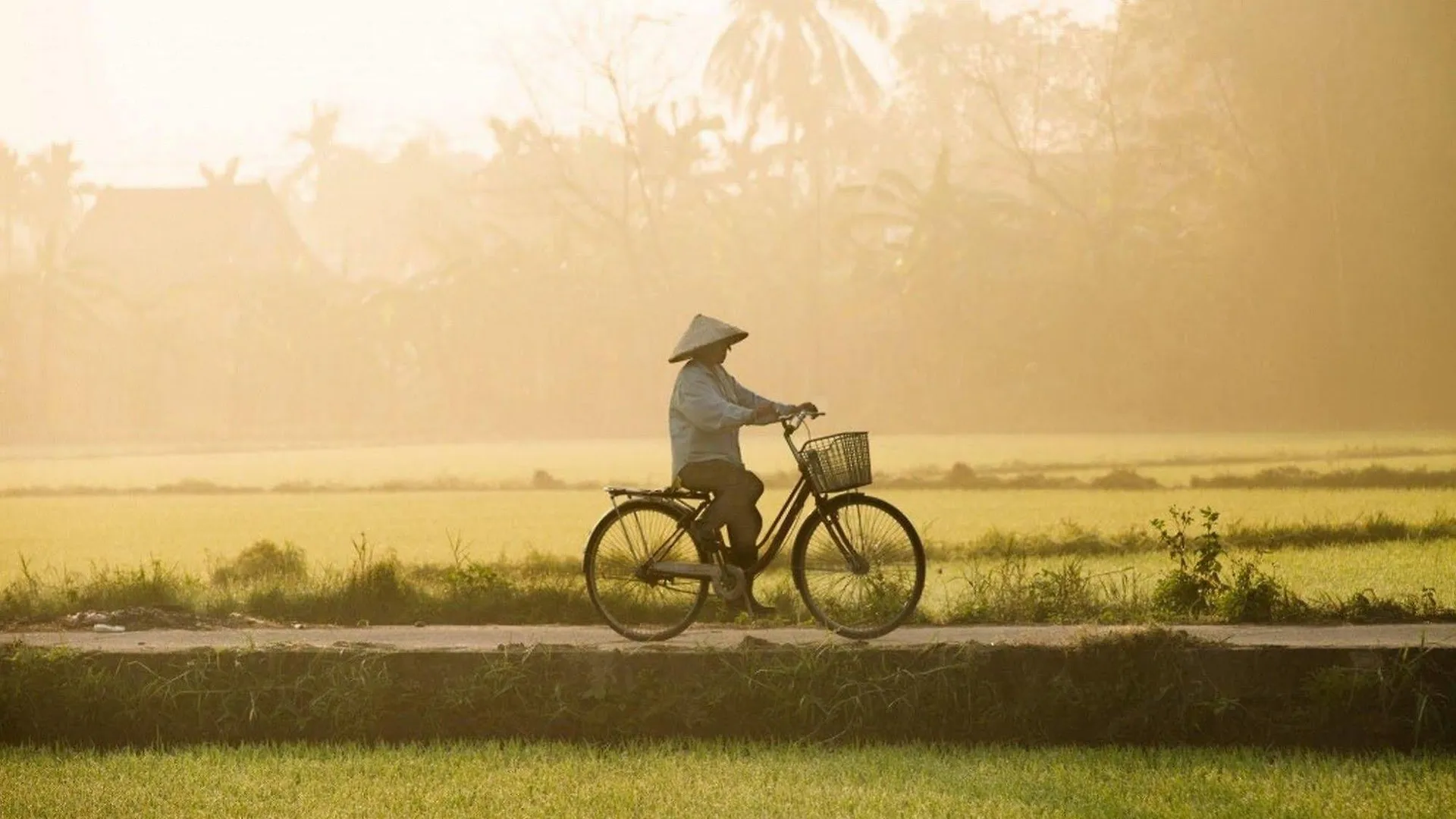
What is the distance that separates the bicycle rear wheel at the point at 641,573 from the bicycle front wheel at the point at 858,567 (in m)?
0.52

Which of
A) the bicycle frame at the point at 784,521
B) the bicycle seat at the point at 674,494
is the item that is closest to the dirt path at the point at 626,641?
the bicycle frame at the point at 784,521

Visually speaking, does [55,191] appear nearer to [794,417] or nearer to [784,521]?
[784,521]

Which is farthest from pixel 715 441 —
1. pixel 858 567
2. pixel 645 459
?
pixel 645 459

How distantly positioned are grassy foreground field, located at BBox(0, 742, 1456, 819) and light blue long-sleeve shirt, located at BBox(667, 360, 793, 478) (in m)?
1.33

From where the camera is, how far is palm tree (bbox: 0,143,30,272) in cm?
2411

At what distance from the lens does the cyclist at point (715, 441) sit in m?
7.12

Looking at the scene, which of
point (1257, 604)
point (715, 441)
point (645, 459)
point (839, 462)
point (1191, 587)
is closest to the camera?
point (839, 462)

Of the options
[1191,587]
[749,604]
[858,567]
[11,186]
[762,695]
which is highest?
[11,186]

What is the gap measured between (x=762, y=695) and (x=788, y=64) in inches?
798

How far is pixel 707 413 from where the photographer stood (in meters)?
7.11

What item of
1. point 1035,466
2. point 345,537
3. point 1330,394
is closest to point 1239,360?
point 1330,394

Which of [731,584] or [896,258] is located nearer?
[731,584]

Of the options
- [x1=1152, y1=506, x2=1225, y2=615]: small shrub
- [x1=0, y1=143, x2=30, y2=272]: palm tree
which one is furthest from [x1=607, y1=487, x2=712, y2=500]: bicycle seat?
[x1=0, y1=143, x2=30, y2=272]: palm tree

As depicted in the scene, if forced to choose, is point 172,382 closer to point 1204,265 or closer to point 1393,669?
point 1204,265
